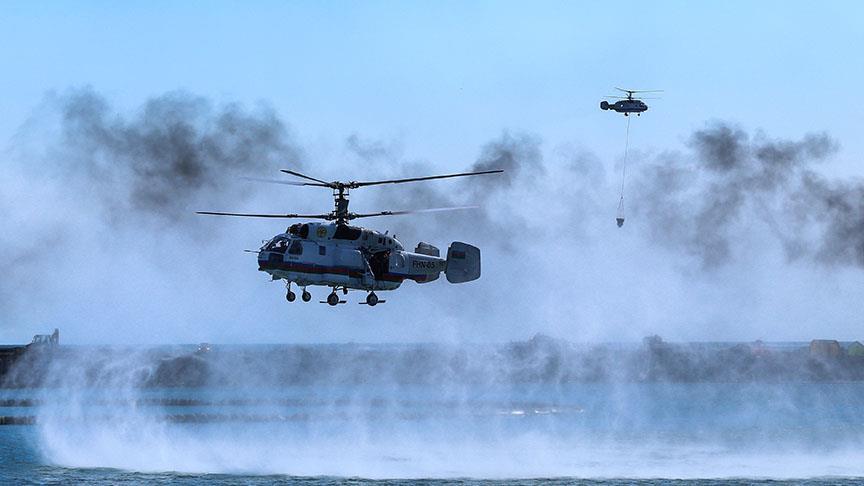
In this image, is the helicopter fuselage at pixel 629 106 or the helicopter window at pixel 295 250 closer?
the helicopter window at pixel 295 250

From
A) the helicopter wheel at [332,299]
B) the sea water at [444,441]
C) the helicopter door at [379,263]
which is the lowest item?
the sea water at [444,441]

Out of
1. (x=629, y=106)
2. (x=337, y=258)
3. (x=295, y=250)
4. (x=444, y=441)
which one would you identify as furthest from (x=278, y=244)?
(x=444, y=441)

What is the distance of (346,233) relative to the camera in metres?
65.2

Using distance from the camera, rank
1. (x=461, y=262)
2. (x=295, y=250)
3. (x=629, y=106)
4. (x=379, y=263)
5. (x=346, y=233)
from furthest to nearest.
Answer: (x=629, y=106) < (x=461, y=262) < (x=379, y=263) < (x=346, y=233) < (x=295, y=250)

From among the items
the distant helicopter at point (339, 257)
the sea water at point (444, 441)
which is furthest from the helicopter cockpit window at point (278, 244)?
the sea water at point (444, 441)

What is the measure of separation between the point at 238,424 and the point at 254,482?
199 ft

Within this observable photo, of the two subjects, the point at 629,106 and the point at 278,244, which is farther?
the point at 629,106

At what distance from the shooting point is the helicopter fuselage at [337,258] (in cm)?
6397

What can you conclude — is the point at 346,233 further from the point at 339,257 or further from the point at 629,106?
the point at 629,106

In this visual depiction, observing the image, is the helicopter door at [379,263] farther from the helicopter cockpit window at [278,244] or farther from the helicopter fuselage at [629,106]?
the helicopter fuselage at [629,106]

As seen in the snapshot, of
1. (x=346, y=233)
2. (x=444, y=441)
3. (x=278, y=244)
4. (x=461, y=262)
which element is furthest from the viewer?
(x=444, y=441)

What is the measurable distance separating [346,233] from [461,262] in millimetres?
→ 7686

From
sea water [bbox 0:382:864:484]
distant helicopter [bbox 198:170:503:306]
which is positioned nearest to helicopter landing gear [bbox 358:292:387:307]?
distant helicopter [bbox 198:170:503:306]

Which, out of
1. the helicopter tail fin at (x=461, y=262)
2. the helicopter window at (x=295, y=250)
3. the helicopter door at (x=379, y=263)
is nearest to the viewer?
the helicopter window at (x=295, y=250)
